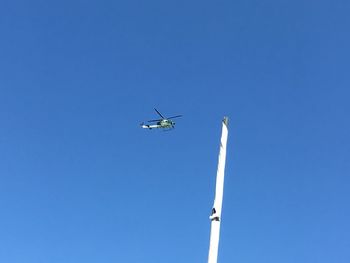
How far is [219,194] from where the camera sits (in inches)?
793

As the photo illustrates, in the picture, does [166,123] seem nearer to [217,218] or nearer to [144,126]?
[144,126]

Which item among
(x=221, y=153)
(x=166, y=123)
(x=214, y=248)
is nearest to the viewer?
(x=214, y=248)

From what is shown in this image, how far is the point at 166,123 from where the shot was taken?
109438mm

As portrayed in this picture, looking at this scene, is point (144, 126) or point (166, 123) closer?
point (166, 123)

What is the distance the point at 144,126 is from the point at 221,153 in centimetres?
9639

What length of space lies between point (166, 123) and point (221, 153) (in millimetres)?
88480

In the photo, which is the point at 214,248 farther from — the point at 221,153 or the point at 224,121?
the point at 224,121

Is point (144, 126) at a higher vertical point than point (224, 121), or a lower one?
higher

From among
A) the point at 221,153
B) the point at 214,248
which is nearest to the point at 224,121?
the point at 221,153

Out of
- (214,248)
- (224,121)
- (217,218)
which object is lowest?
(214,248)

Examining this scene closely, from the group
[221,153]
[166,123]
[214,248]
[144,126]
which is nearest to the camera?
[214,248]

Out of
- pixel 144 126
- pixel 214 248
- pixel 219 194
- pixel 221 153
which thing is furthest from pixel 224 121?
pixel 144 126

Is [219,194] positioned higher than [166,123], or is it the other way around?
[166,123]

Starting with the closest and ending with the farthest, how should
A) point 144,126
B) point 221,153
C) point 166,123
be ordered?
point 221,153, point 166,123, point 144,126
